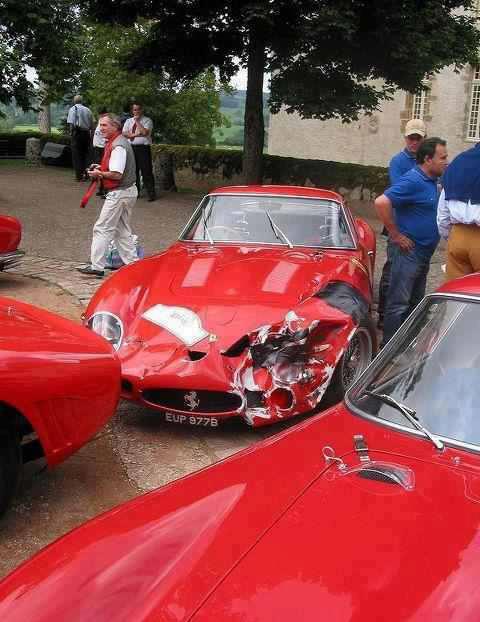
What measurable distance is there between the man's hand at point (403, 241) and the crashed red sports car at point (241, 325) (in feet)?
1.08

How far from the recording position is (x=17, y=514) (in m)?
3.83

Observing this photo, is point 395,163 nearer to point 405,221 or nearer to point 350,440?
point 405,221

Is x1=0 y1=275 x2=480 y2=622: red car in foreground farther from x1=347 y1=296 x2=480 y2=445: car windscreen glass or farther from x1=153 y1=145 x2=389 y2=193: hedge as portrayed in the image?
x1=153 y1=145 x2=389 y2=193: hedge

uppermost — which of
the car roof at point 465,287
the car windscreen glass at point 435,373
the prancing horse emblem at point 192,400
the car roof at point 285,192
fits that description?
the car roof at point 285,192

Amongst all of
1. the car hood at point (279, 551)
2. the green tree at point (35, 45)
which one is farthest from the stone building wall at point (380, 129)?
the car hood at point (279, 551)

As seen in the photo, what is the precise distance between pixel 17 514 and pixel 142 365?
1215 mm

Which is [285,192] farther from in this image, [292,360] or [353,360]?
[292,360]

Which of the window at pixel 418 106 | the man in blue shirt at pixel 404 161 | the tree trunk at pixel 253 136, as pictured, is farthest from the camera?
the window at pixel 418 106

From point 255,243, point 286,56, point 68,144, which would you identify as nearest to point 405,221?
point 255,243

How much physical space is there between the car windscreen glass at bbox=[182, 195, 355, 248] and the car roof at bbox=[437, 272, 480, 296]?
3115 millimetres

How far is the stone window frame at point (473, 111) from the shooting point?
2614cm

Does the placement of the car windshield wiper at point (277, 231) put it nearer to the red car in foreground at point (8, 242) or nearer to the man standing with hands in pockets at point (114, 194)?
the man standing with hands in pockets at point (114, 194)

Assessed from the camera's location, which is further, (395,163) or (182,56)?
(182,56)

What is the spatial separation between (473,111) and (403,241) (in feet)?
72.6
